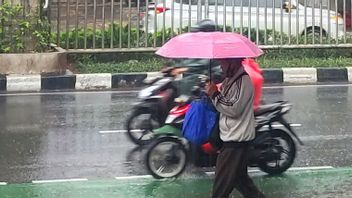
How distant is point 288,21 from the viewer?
44.3 ft

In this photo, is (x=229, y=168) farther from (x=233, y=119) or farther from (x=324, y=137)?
(x=324, y=137)

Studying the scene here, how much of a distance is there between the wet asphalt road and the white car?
2.39 metres

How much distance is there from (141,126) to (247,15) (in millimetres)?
6504

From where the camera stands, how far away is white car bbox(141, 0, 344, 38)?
1300 centimetres

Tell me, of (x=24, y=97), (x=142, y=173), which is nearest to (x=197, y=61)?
(x=142, y=173)

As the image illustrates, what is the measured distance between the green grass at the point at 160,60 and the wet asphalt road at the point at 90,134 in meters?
1.51

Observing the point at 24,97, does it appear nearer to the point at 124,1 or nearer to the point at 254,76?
the point at 124,1

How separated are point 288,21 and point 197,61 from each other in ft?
24.0

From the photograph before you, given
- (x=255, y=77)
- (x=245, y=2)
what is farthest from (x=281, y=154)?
(x=245, y=2)

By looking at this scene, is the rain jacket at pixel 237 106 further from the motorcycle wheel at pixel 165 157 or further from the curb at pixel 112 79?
the curb at pixel 112 79

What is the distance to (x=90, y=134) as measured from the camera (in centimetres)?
789

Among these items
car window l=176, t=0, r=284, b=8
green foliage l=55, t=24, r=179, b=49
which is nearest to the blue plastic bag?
green foliage l=55, t=24, r=179, b=49

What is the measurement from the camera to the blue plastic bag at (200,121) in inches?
209

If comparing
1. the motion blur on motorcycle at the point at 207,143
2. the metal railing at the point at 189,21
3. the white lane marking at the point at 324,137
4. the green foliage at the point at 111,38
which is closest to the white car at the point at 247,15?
the metal railing at the point at 189,21
